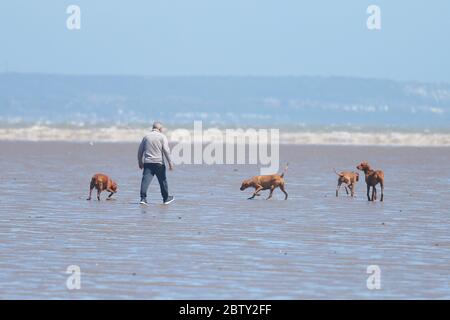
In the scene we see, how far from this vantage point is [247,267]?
15.5 meters

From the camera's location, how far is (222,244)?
17656mm

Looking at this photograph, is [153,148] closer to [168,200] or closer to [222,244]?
[168,200]

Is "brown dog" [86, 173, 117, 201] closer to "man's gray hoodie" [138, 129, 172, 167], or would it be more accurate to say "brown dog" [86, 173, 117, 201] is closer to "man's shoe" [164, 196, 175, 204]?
"man's gray hoodie" [138, 129, 172, 167]

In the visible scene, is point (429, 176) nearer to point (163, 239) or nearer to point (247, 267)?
point (163, 239)

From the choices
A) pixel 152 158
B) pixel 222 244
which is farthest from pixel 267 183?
pixel 222 244

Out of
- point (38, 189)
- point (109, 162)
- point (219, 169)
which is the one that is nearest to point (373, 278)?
point (38, 189)

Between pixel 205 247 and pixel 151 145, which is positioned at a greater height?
pixel 151 145

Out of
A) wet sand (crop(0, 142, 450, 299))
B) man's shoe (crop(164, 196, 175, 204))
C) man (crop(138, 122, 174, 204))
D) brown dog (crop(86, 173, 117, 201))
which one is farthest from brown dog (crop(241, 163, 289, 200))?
brown dog (crop(86, 173, 117, 201))

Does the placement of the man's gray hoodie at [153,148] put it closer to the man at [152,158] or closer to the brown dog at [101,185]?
the man at [152,158]

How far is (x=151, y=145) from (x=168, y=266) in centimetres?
881

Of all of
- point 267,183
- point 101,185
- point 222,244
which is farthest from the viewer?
point 267,183

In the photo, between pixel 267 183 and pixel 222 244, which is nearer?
pixel 222 244

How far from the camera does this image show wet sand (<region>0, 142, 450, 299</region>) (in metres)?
14.0

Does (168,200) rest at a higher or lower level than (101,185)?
lower
